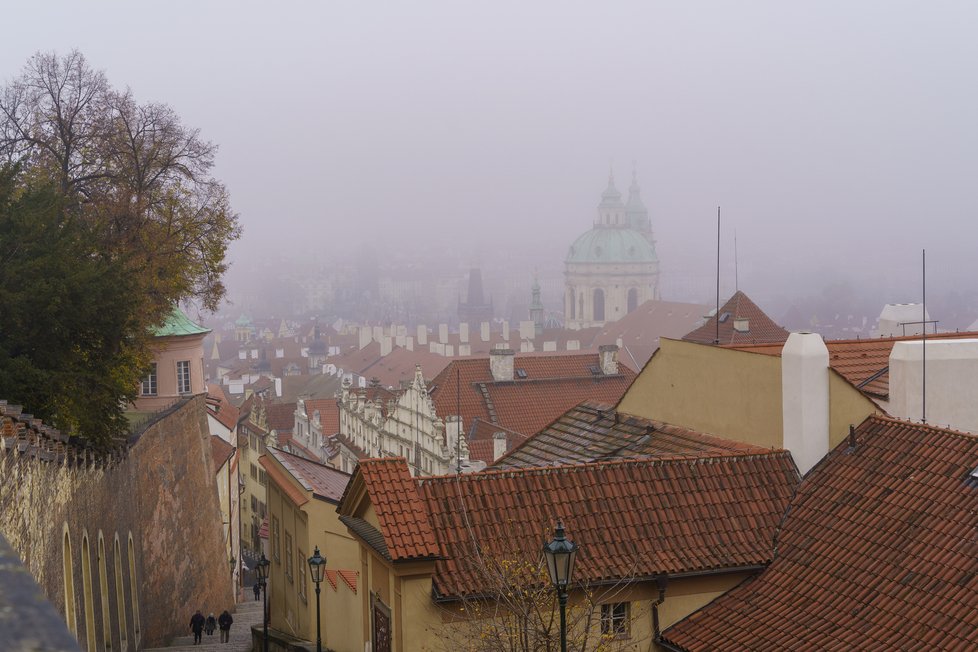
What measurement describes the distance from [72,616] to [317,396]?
3551 inches

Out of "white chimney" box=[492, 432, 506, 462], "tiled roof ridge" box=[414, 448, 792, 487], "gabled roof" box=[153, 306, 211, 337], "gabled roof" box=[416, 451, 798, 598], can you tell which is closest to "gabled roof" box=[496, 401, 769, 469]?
"tiled roof ridge" box=[414, 448, 792, 487]

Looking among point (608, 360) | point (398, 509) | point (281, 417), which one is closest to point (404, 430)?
point (608, 360)

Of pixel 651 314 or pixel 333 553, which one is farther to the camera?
pixel 651 314

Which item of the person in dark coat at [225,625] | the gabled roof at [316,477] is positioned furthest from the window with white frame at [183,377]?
the person in dark coat at [225,625]

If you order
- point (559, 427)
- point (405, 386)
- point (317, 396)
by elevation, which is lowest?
point (317, 396)

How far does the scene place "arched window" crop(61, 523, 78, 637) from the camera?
47.7 feet

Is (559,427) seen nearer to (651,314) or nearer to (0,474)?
(0,474)

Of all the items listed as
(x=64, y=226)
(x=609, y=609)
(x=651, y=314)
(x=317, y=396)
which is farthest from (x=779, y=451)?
(x=651, y=314)

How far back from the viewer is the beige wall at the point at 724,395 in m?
13.1

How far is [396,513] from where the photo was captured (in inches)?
440

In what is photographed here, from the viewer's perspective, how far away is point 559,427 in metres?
18.0

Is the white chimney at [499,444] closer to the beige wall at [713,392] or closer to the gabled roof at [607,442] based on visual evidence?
the gabled roof at [607,442]

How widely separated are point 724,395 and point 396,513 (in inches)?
204

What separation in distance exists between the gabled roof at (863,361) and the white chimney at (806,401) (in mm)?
306
